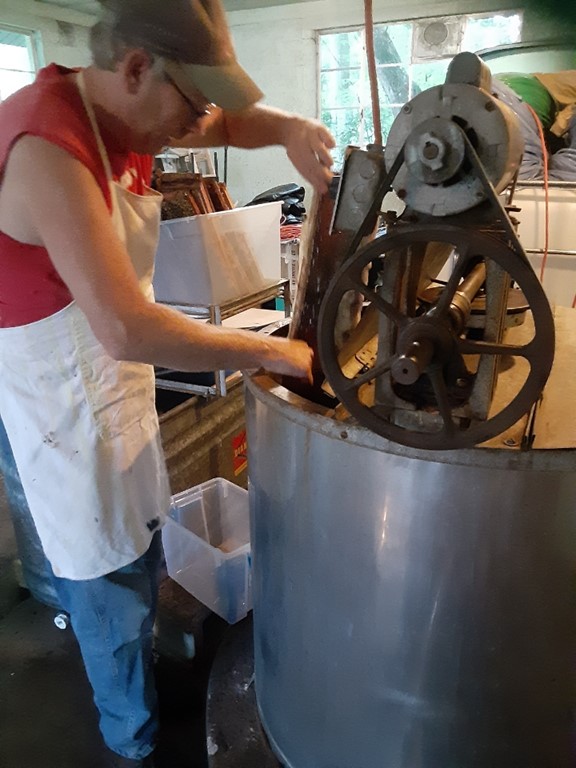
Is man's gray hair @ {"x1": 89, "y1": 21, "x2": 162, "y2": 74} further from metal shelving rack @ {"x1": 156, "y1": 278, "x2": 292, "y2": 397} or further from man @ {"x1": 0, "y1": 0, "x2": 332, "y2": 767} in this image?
metal shelving rack @ {"x1": 156, "y1": 278, "x2": 292, "y2": 397}

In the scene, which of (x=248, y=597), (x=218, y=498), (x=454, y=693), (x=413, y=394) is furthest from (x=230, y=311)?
(x=454, y=693)

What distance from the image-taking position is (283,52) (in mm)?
4941

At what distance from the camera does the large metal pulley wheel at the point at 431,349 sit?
1.93 feet

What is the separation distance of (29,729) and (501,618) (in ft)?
4.19

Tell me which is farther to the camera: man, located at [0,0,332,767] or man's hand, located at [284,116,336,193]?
man's hand, located at [284,116,336,193]

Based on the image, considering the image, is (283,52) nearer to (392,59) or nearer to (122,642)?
(392,59)

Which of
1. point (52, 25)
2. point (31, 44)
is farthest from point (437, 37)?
point (31, 44)

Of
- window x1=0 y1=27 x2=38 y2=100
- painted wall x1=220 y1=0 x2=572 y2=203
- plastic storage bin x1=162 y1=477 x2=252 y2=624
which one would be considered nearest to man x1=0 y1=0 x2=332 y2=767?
plastic storage bin x1=162 y1=477 x2=252 y2=624

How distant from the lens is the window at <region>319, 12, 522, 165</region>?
4.29 m

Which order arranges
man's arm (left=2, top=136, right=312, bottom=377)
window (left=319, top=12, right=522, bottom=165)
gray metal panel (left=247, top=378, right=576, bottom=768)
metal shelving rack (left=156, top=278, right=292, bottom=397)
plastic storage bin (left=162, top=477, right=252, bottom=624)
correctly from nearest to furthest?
gray metal panel (left=247, top=378, right=576, bottom=768), man's arm (left=2, top=136, right=312, bottom=377), plastic storage bin (left=162, top=477, right=252, bottom=624), metal shelving rack (left=156, top=278, right=292, bottom=397), window (left=319, top=12, right=522, bottom=165)

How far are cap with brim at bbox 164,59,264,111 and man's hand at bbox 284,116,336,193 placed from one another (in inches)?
5.9

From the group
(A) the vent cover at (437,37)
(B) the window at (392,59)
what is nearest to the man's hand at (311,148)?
(B) the window at (392,59)

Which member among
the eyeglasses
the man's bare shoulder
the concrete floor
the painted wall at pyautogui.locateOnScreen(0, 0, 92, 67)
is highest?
the painted wall at pyautogui.locateOnScreen(0, 0, 92, 67)

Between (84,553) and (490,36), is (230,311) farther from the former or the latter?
(490,36)
